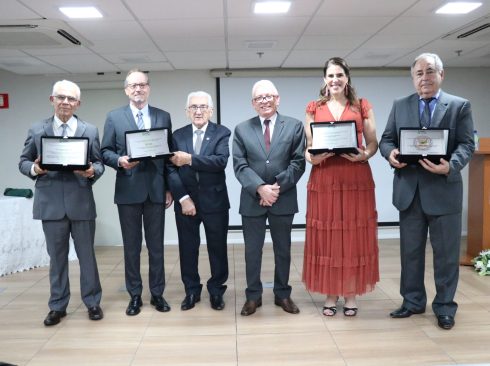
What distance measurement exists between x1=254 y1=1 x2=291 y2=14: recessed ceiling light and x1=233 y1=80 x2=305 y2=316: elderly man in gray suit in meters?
0.83

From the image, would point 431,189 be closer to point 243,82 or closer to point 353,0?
point 353,0

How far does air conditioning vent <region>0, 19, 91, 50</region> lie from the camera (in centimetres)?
400

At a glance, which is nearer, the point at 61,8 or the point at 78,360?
the point at 78,360

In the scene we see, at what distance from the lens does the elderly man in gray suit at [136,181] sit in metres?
3.11

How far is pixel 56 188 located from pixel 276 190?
4.71ft

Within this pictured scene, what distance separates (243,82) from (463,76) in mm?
3168

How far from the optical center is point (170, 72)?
21.2 feet

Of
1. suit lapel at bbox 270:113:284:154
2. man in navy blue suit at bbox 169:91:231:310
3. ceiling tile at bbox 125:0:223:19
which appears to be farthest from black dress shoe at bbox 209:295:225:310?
ceiling tile at bbox 125:0:223:19

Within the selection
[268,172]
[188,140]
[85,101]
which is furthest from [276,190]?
[85,101]

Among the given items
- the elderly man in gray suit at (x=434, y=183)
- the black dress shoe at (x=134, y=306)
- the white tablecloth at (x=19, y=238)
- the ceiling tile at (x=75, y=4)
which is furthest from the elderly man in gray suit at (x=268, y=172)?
the white tablecloth at (x=19, y=238)

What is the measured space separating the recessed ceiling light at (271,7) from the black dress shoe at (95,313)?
256 cm

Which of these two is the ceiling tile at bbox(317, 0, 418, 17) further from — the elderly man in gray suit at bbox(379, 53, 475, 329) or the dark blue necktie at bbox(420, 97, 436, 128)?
the dark blue necktie at bbox(420, 97, 436, 128)

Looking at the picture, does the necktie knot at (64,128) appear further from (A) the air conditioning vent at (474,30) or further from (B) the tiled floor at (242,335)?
(A) the air conditioning vent at (474,30)

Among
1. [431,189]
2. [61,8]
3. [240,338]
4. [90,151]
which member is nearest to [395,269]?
[431,189]
